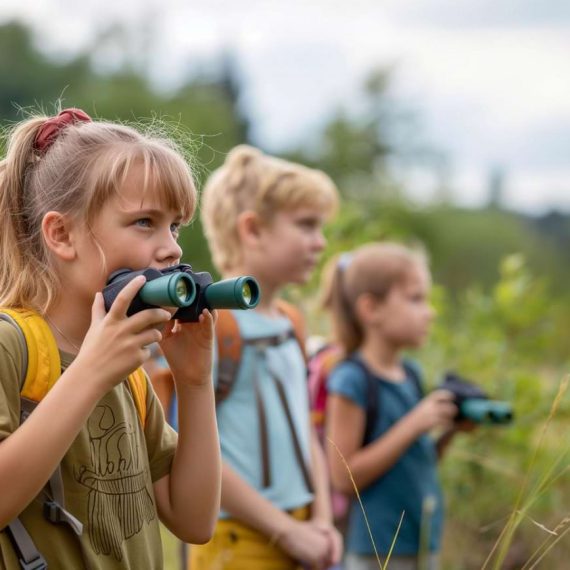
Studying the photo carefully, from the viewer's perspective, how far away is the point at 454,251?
31453mm

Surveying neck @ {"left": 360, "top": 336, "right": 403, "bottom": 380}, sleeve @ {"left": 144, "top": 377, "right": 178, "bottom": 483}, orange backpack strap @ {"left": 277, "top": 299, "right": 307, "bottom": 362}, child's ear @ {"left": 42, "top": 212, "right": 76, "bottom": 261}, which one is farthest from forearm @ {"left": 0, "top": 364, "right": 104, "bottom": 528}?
neck @ {"left": 360, "top": 336, "right": 403, "bottom": 380}

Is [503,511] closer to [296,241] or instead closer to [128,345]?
[296,241]

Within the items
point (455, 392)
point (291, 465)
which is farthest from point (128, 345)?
point (455, 392)

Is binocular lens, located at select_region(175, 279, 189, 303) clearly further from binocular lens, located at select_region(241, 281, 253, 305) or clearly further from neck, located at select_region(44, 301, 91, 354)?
neck, located at select_region(44, 301, 91, 354)

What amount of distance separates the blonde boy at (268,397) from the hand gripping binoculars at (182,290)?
1.52 meters

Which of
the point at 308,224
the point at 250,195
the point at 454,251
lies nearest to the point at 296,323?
the point at 308,224

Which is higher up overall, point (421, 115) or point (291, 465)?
point (291, 465)

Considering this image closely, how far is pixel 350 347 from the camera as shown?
4.68 metres

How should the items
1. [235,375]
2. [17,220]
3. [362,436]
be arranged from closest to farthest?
1. [17,220]
2. [235,375]
3. [362,436]

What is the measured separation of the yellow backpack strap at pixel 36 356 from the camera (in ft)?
6.47

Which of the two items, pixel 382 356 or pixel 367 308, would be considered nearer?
pixel 382 356

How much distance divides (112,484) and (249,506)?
4.51 ft

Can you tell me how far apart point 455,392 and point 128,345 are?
274 centimetres

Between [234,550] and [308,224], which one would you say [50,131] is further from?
[308,224]
